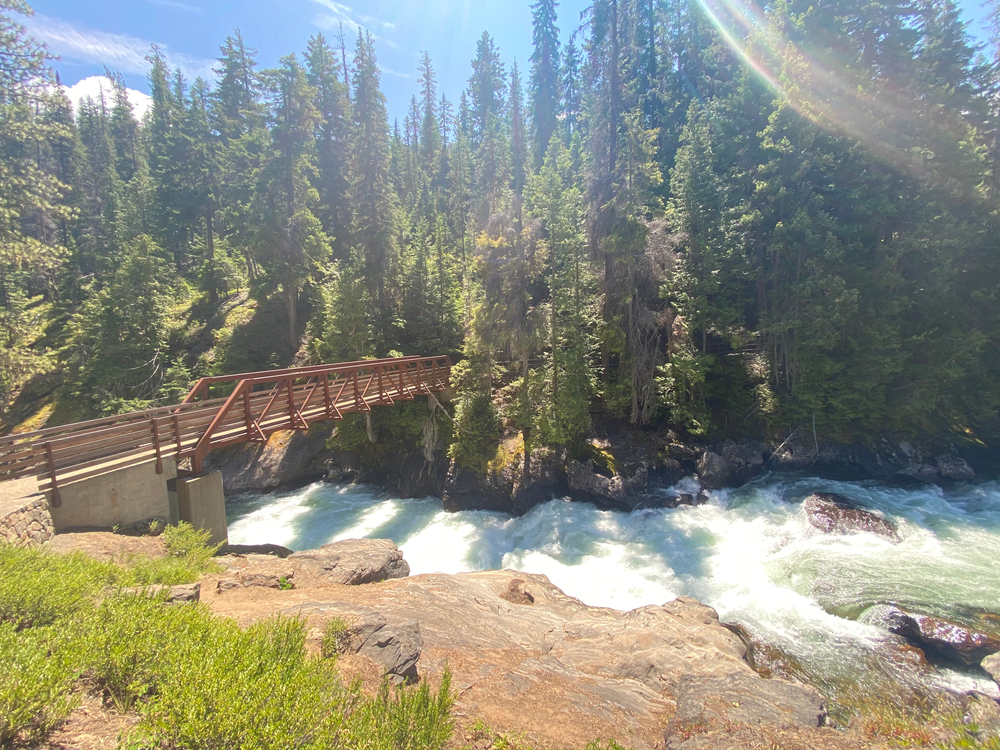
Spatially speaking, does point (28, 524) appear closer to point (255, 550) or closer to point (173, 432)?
point (173, 432)

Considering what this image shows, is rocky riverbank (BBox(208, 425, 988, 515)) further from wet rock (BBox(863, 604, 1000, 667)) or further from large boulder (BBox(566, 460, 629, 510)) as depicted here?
wet rock (BBox(863, 604, 1000, 667))

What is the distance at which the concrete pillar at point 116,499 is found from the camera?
8469 millimetres

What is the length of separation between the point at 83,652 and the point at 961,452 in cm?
2543

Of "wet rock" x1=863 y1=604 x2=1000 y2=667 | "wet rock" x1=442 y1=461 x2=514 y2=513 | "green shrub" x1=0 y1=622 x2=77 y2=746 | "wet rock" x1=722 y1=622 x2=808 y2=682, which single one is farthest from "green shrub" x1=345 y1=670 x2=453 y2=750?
"wet rock" x1=442 y1=461 x2=514 y2=513

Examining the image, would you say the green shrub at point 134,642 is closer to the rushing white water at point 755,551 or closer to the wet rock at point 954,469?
the rushing white water at point 755,551

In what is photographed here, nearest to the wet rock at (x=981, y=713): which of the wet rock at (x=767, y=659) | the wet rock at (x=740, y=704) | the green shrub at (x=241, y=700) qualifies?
the wet rock at (x=767, y=659)

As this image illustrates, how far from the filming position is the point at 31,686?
3021 millimetres

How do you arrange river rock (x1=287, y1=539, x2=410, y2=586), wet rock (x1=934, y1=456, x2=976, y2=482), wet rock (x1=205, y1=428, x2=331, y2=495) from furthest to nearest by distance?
wet rock (x1=205, y1=428, x2=331, y2=495) → wet rock (x1=934, y1=456, x2=976, y2=482) → river rock (x1=287, y1=539, x2=410, y2=586)

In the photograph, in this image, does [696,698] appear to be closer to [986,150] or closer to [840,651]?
[840,651]

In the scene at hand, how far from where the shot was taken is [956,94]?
17.1 metres

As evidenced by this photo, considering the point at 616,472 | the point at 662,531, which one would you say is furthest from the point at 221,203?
the point at 662,531

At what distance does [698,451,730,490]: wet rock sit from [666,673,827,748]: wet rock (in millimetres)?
10881

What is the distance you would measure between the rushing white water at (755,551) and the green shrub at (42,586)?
906 cm

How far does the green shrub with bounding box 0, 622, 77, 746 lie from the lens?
2865 mm
